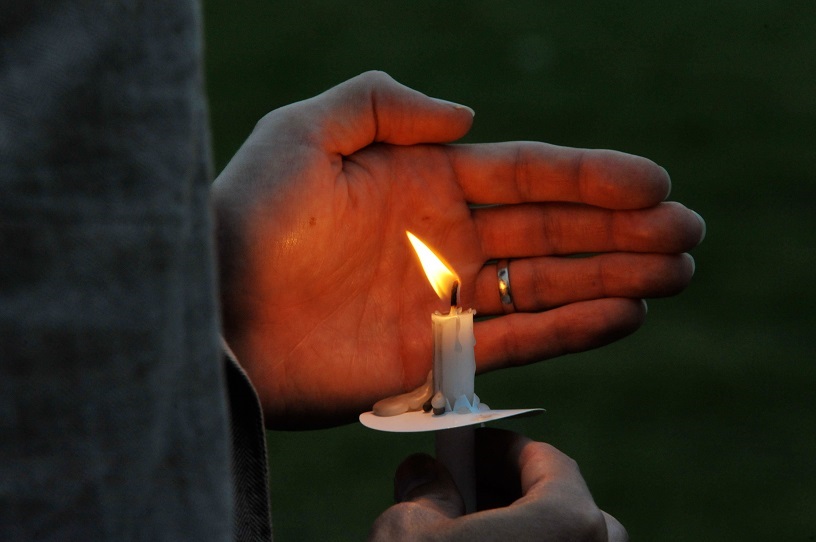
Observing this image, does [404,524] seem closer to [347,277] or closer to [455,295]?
[455,295]

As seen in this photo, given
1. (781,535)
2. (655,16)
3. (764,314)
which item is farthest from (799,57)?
(781,535)

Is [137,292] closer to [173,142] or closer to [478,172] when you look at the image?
[173,142]

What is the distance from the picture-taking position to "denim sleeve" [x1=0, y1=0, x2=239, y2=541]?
0.36 m

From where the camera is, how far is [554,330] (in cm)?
121

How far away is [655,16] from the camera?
2779mm

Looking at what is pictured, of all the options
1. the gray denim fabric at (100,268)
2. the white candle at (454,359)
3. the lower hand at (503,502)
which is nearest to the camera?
the gray denim fabric at (100,268)

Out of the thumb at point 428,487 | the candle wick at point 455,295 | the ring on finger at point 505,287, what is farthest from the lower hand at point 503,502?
the ring on finger at point 505,287

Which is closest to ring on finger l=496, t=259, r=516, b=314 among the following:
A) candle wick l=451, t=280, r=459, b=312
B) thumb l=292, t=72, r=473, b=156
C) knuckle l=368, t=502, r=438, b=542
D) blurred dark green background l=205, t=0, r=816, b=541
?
thumb l=292, t=72, r=473, b=156

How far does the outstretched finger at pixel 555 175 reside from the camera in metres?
1.16

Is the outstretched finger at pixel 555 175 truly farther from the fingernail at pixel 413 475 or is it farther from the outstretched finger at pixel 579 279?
the fingernail at pixel 413 475

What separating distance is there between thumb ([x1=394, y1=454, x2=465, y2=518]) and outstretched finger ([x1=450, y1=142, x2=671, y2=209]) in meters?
0.45

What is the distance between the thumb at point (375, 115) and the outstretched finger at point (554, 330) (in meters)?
0.29

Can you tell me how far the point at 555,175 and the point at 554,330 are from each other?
0.22 m

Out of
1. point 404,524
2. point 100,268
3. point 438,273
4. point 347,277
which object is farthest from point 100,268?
point 347,277
